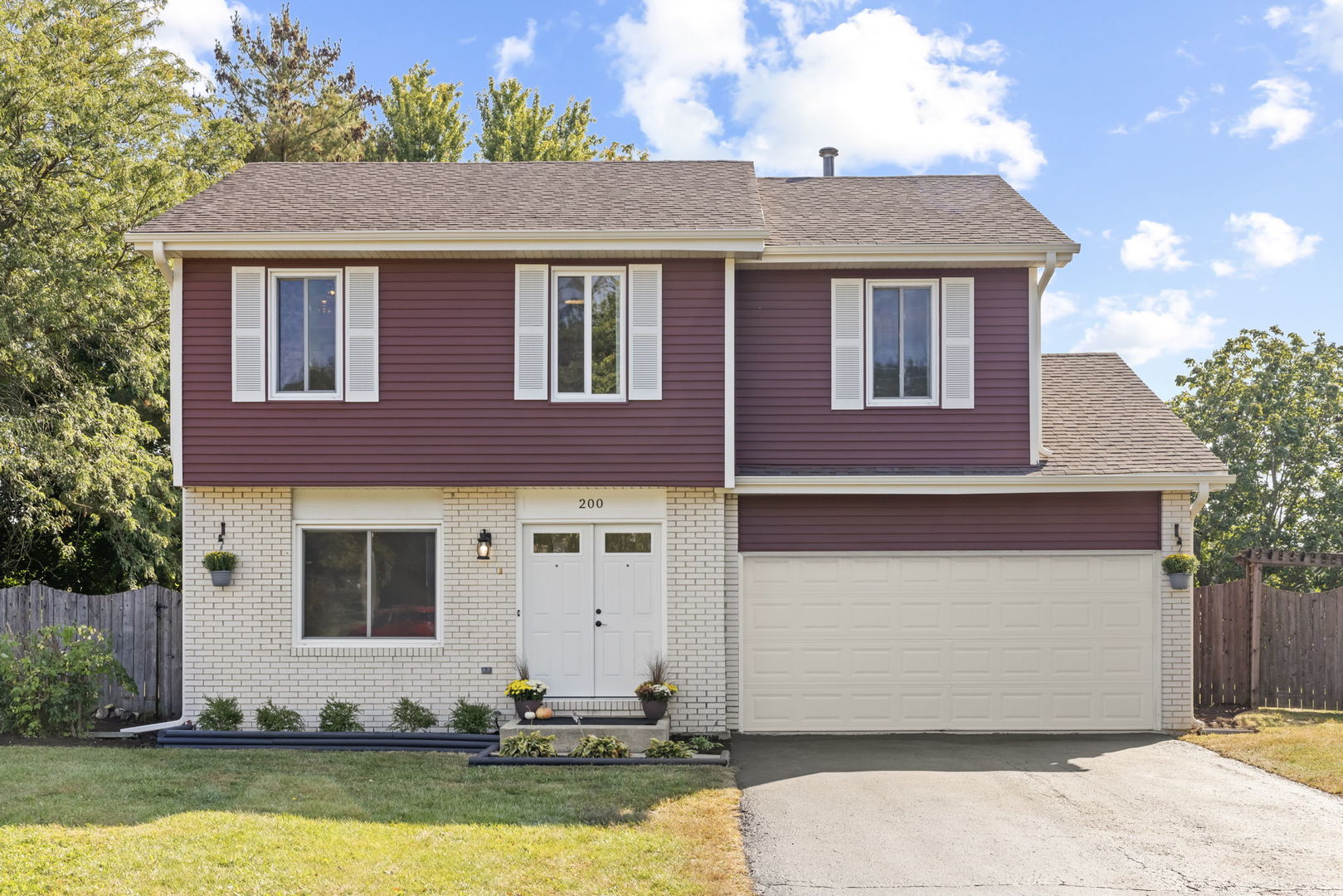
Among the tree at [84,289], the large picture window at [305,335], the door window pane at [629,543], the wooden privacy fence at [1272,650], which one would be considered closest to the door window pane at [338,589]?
the large picture window at [305,335]

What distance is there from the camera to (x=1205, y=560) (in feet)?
75.7

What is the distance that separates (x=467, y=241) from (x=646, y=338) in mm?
2118

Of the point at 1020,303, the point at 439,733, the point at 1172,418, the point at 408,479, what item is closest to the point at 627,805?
the point at 439,733

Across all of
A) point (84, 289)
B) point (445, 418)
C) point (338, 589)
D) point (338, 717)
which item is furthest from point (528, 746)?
point (84, 289)

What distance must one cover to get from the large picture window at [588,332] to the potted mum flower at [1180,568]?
6342 millimetres

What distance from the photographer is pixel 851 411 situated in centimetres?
1195

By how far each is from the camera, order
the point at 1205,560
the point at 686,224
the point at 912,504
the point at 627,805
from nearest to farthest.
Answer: the point at 627,805
the point at 686,224
the point at 912,504
the point at 1205,560

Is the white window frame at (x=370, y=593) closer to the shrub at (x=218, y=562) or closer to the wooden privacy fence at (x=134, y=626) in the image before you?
the shrub at (x=218, y=562)

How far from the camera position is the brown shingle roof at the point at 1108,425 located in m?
11.9

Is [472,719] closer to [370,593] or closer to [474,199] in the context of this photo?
[370,593]

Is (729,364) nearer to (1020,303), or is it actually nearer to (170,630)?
(1020,303)

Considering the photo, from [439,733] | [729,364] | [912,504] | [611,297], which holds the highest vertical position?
[611,297]

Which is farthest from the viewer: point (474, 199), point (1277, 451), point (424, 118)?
point (424, 118)

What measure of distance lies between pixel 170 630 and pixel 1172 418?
490 inches
